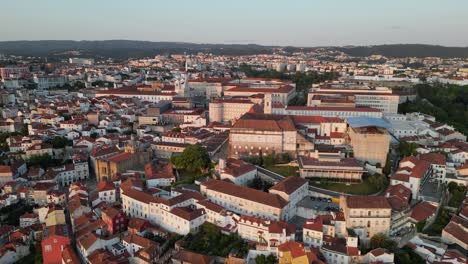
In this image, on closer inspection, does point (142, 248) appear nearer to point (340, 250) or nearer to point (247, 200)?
point (247, 200)

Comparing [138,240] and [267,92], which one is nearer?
[138,240]

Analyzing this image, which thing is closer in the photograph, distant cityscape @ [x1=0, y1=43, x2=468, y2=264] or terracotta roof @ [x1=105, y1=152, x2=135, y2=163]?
distant cityscape @ [x1=0, y1=43, x2=468, y2=264]

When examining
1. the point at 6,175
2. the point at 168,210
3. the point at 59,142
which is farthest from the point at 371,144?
the point at 6,175

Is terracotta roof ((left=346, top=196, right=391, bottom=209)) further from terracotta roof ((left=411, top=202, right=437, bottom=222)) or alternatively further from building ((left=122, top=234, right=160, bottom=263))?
building ((left=122, top=234, right=160, bottom=263))

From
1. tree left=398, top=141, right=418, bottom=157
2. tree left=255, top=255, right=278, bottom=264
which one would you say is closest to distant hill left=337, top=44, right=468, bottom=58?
tree left=398, top=141, right=418, bottom=157

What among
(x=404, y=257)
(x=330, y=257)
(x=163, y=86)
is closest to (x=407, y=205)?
(x=404, y=257)

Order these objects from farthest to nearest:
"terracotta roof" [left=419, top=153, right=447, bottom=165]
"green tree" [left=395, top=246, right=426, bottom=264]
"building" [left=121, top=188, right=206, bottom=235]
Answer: "terracotta roof" [left=419, top=153, right=447, bottom=165], "building" [left=121, top=188, right=206, bottom=235], "green tree" [left=395, top=246, right=426, bottom=264]
